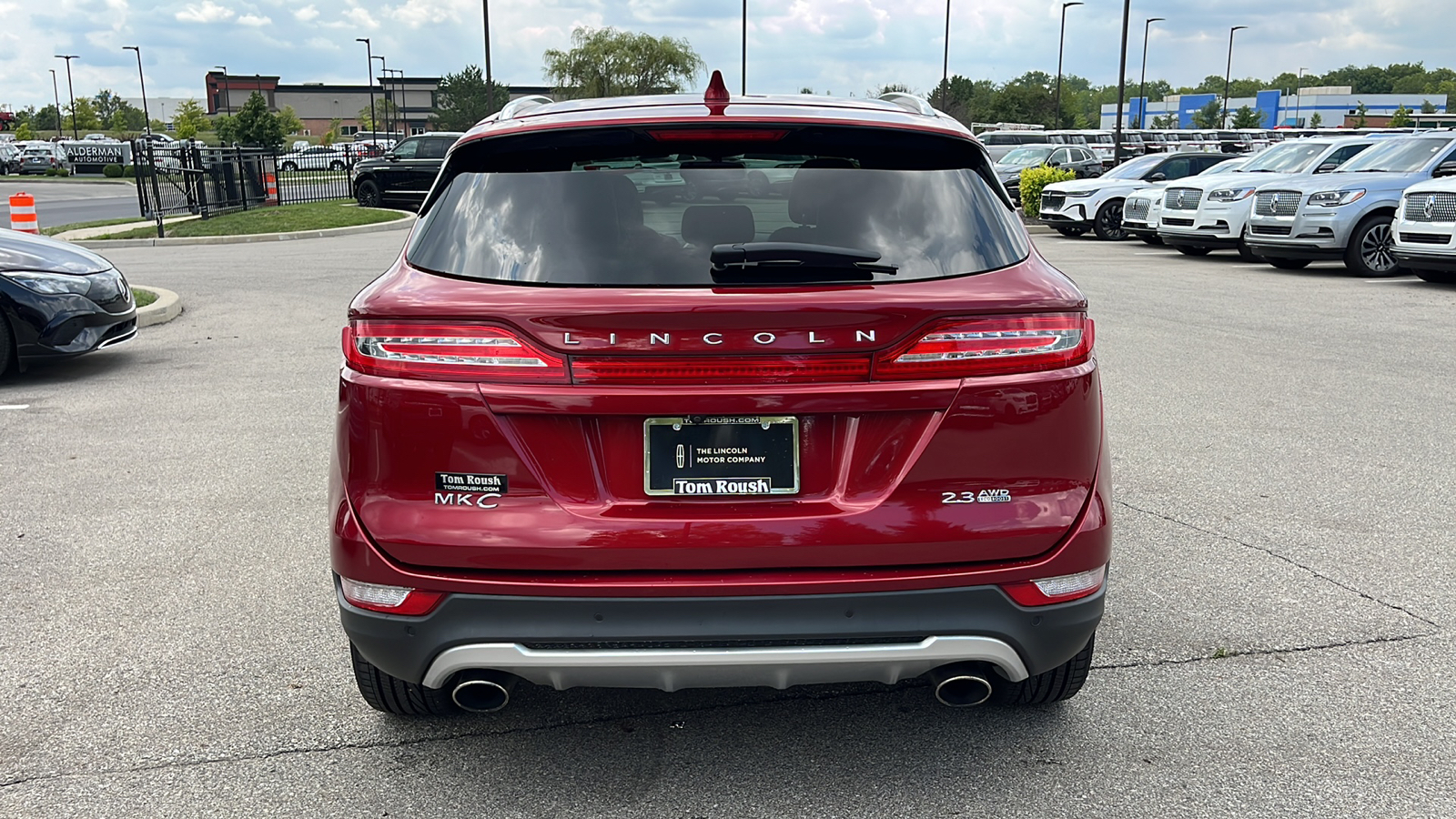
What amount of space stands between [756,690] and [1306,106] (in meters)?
A: 166

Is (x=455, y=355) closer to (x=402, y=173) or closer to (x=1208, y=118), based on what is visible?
(x=402, y=173)

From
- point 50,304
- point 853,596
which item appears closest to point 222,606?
point 853,596

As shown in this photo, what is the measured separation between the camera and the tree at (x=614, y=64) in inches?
3184

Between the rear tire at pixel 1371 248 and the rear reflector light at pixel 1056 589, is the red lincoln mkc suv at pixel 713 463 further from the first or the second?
the rear tire at pixel 1371 248

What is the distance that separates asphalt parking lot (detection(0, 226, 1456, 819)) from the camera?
316 cm

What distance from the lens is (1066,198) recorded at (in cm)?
2316

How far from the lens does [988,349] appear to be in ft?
9.24

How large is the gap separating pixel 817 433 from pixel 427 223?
46.7 inches

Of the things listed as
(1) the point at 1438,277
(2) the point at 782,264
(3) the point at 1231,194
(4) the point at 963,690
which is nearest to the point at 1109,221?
(3) the point at 1231,194

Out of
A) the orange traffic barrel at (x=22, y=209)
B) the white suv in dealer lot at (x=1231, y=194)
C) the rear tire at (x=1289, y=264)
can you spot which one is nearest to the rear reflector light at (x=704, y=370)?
the white suv in dealer lot at (x=1231, y=194)

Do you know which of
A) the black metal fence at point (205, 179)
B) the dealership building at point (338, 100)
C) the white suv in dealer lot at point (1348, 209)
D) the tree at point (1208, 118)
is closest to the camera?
the white suv in dealer lot at point (1348, 209)

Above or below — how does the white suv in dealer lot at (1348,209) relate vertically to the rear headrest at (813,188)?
below

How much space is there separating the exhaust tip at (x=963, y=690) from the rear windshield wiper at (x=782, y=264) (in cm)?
101

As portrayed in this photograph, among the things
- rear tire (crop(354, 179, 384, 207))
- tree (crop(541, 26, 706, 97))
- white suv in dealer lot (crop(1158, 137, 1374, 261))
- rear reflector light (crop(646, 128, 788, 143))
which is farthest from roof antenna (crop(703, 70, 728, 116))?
tree (crop(541, 26, 706, 97))
